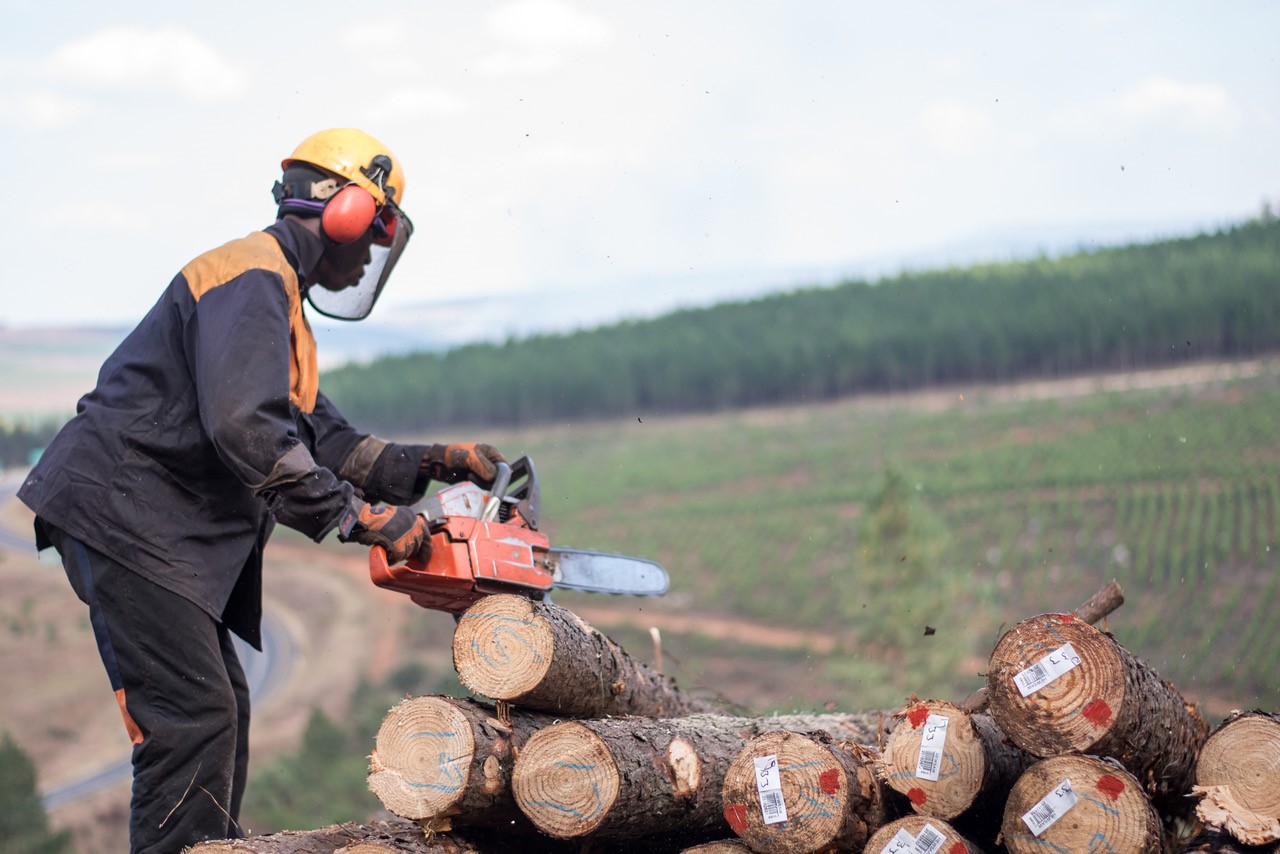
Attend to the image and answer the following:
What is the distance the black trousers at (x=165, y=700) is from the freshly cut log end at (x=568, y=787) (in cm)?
81

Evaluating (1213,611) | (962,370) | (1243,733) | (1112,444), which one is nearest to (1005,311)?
(962,370)

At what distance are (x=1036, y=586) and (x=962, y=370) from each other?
14639mm

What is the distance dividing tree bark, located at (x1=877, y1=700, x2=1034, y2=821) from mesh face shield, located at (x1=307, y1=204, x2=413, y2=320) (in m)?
2.04

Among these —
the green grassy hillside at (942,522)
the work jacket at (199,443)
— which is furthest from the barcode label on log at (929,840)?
the green grassy hillside at (942,522)

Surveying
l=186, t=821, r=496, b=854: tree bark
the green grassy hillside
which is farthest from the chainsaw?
the green grassy hillside

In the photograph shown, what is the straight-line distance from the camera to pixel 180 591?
2.91m

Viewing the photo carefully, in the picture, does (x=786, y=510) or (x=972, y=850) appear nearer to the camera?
(x=972, y=850)

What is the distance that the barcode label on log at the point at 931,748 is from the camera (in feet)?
8.72

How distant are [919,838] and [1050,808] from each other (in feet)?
0.95

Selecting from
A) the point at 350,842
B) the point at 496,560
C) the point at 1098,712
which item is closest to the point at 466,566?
the point at 496,560

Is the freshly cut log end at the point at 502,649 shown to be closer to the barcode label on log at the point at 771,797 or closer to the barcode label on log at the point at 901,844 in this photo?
the barcode label on log at the point at 771,797

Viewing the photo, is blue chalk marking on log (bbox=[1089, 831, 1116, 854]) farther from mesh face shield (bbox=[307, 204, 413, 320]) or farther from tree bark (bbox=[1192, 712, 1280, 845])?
mesh face shield (bbox=[307, 204, 413, 320])

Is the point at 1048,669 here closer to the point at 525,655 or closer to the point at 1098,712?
the point at 1098,712

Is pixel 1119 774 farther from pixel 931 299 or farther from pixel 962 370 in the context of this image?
pixel 931 299
